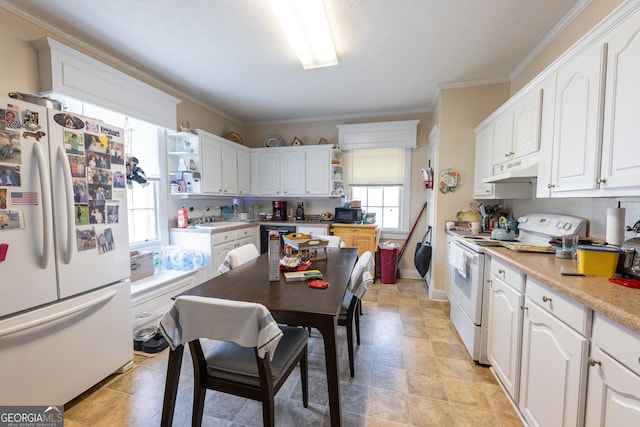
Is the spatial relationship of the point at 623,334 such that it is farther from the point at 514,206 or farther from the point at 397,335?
the point at 514,206

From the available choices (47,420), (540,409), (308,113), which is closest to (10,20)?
(47,420)

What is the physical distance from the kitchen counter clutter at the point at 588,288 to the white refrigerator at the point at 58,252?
250 centimetres

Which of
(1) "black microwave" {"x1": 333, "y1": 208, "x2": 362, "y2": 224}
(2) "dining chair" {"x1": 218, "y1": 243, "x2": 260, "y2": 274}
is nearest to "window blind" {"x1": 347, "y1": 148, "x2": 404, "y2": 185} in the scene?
(1) "black microwave" {"x1": 333, "y1": 208, "x2": 362, "y2": 224}

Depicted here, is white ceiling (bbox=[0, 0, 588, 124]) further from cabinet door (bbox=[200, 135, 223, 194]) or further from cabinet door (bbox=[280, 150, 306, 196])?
cabinet door (bbox=[280, 150, 306, 196])

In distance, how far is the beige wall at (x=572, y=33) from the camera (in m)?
1.66

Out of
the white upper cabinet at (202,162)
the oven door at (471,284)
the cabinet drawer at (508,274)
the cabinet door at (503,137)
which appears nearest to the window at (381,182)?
the cabinet door at (503,137)

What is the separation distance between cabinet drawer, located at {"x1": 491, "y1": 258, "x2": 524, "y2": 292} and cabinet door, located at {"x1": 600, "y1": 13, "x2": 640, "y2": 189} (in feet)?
2.02

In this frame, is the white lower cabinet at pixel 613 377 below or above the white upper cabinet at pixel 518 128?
below

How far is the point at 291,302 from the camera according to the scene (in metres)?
1.23

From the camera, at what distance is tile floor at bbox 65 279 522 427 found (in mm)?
1507

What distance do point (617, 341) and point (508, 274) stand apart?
0.81 m

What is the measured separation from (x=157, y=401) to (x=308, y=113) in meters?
3.91

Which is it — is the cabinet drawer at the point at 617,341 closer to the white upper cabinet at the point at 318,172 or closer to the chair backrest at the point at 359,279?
the chair backrest at the point at 359,279

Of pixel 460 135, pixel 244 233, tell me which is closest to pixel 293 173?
pixel 244 233
